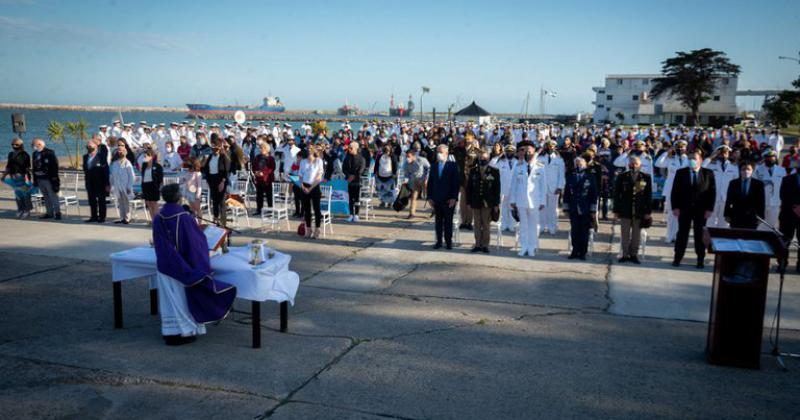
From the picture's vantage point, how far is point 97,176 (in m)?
13.2

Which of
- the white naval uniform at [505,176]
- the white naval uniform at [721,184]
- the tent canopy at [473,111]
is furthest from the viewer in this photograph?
the tent canopy at [473,111]

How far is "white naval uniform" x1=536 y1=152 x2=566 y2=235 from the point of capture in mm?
11852

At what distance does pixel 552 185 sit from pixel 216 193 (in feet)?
24.8

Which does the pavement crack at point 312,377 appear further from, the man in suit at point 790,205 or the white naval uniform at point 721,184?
the white naval uniform at point 721,184

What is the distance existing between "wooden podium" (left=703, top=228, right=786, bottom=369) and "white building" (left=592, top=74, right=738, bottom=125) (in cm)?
7987

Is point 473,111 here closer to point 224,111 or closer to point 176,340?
point 176,340

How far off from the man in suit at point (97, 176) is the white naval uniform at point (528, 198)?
9.30 meters

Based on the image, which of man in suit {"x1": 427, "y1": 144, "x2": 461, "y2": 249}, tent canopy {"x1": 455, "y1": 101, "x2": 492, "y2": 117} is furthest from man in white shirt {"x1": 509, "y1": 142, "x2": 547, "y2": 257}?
tent canopy {"x1": 455, "y1": 101, "x2": 492, "y2": 117}

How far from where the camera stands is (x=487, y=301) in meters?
7.89

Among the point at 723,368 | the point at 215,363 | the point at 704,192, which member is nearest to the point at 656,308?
the point at 723,368

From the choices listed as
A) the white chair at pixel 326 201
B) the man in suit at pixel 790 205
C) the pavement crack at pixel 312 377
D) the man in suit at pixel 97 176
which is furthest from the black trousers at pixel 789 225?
the man in suit at pixel 97 176

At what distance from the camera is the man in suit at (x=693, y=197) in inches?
375

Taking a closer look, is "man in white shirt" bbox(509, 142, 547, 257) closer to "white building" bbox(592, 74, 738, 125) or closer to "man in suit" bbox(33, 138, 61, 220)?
"man in suit" bbox(33, 138, 61, 220)

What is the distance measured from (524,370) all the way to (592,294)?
3.07 meters
